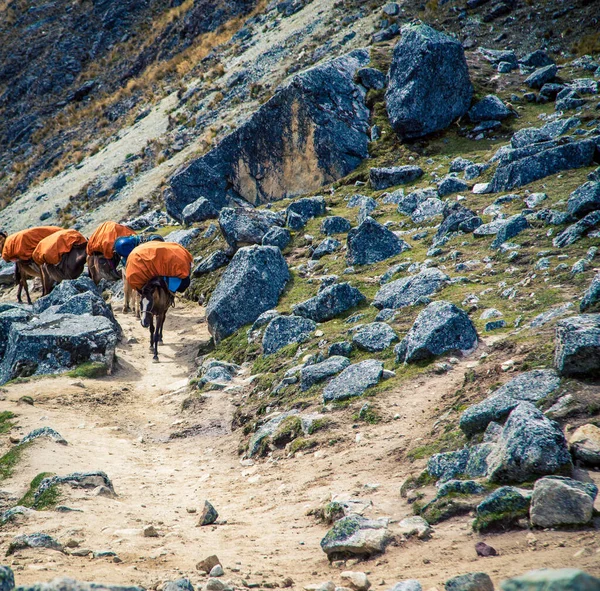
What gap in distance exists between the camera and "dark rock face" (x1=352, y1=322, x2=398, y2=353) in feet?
29.0

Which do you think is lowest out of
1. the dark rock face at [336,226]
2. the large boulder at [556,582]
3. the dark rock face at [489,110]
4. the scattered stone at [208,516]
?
the scattered stone at [208,516]

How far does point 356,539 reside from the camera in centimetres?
447

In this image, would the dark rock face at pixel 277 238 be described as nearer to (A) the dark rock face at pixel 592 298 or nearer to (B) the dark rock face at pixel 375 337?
(B) the dark rock face at pixel 375 337

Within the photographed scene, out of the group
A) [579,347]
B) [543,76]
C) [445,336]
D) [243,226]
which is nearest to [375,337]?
[445,336]

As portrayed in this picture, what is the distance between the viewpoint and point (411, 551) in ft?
14.2

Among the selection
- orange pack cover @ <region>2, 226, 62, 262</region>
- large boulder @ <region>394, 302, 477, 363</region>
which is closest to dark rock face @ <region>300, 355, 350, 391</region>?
large boulder @ <region>394, 302, 477, 363</region>

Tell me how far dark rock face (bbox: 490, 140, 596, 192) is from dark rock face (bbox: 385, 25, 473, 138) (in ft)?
19.6

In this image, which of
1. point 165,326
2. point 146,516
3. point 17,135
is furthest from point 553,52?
point 17,135

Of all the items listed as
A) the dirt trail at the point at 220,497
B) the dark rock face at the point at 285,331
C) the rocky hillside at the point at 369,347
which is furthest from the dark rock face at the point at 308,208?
the dirt trail at the point at 220,497

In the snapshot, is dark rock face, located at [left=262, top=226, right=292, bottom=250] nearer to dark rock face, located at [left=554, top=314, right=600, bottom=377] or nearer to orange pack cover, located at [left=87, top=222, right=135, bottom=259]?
orange pack cover, located at [left=87, top=222, right=135, bottom=259]

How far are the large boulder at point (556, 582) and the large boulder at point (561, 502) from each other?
2366mm

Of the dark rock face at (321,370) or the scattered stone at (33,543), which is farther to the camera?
the dark rock face at (321,370)

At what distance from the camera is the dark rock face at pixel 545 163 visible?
1350cm

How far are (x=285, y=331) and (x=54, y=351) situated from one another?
5271 mm
